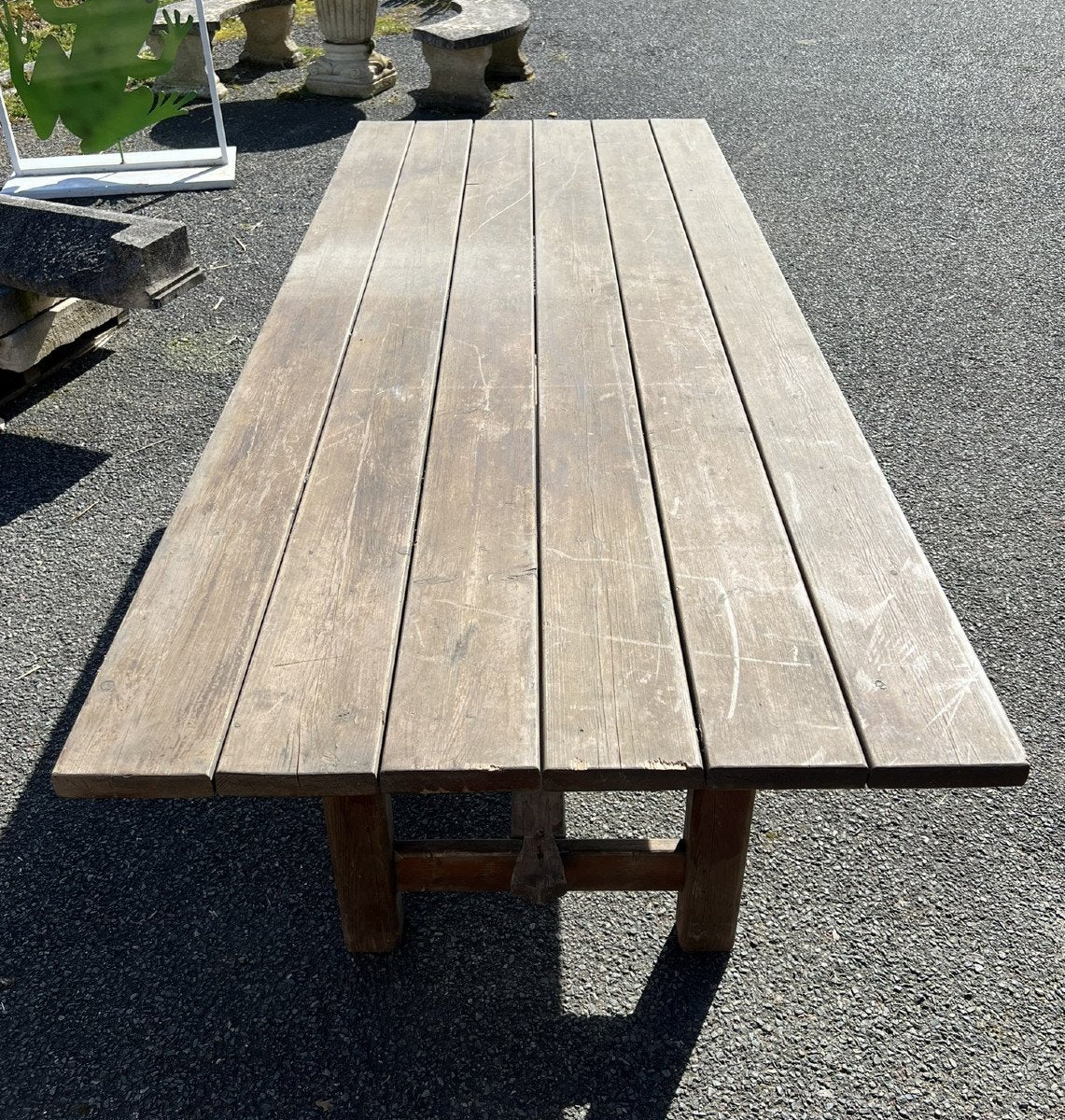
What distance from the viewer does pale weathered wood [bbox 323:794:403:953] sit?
160 centimetres

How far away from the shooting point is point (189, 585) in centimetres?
147

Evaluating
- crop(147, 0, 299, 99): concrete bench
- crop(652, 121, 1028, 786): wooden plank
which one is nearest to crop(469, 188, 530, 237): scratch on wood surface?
crop(652, 121, 1028, 786): wooden plank

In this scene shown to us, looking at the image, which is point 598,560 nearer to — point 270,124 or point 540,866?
point 540,866

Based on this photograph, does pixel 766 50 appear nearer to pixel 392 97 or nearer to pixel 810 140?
pixel 810 140

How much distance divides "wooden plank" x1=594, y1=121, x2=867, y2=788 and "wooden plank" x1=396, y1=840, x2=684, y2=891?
1.63 ft

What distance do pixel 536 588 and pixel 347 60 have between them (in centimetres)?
546

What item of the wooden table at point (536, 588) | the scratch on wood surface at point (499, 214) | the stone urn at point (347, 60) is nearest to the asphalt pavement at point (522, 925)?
the wooden table at point (536, 588)

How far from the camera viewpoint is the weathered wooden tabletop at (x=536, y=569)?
4.02 ft

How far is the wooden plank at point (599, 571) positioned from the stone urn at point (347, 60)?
168 inches

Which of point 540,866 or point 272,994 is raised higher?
point 540,866

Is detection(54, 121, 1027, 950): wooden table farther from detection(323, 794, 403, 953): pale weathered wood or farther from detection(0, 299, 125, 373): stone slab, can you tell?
detection(0, 299, 125, 373): stone slab

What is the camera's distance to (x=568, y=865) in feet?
5.64

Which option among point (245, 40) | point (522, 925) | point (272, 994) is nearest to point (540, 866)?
point (522, 925)

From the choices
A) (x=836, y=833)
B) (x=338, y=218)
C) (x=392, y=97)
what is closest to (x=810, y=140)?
(x=392, y=97)
